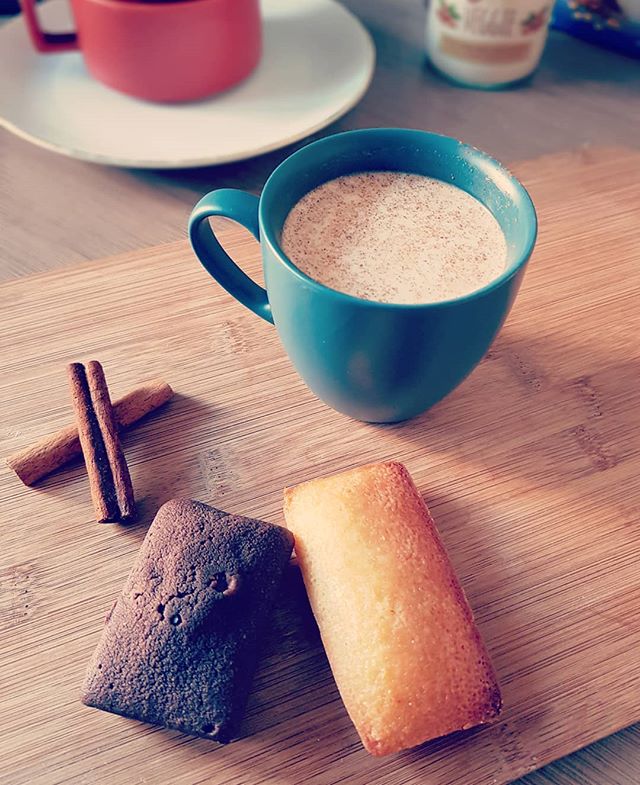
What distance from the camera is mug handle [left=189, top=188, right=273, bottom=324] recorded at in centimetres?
58

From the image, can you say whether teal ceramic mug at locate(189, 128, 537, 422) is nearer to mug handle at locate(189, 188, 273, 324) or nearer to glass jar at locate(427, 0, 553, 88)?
mug handle at locate(189, 188, 273, 324)

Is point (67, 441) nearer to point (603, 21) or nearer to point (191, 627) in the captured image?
point (191, 627)

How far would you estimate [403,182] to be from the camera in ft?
2.12

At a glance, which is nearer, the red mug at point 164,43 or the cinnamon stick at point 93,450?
the cinnamon stick at point 93,450

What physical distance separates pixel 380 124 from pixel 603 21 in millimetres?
448

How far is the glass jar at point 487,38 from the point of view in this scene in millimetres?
962

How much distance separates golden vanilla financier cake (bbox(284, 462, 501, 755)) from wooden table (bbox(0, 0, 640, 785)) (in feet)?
1.51

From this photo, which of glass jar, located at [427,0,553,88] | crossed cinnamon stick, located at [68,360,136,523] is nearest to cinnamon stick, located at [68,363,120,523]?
crossed cinnamon stick, located at [68,360,136,523]

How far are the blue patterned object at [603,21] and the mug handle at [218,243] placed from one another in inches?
32.9

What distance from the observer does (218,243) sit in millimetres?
637

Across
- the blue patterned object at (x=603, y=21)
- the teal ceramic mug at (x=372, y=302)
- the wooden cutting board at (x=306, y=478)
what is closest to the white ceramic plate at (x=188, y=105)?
the wooden cutting board at (x=306, y=478)

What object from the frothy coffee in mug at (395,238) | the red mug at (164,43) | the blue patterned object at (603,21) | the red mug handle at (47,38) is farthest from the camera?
the blue patterned object at (603,21)

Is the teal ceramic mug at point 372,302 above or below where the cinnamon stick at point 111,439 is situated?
above

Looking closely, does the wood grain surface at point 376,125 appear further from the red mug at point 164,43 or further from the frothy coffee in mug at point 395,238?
the frothy coffee in mug at point 395,238
